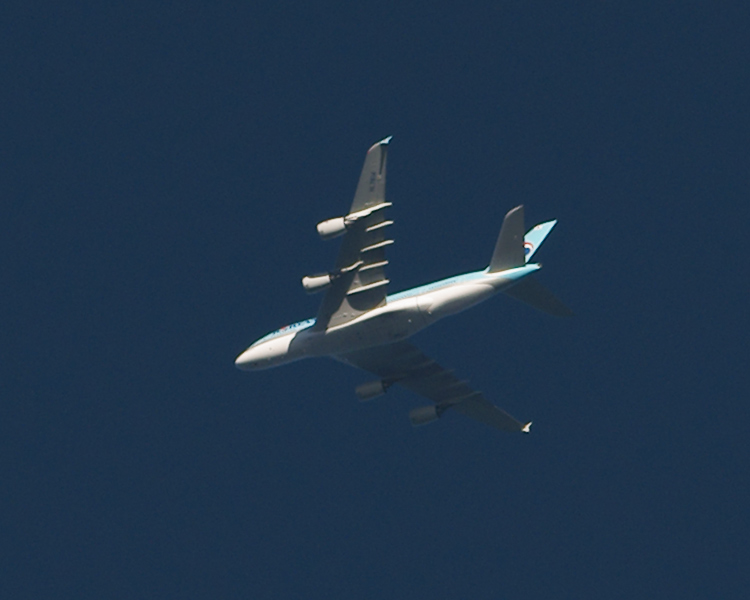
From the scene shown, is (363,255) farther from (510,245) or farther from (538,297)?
(538,297)

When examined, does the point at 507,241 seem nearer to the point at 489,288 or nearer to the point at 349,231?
the point at 489,288

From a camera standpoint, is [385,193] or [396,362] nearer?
[385,193]

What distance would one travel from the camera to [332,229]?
7056 centimetres

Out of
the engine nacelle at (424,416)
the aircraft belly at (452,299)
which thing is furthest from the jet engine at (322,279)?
the engine nacelle at (424,416)

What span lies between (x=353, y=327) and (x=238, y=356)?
738 cm

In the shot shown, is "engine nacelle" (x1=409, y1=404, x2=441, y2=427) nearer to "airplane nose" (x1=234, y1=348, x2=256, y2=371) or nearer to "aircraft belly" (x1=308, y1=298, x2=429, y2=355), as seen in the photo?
"aircraft belly" (x1=308, y1=298, x2=429, y2=355)

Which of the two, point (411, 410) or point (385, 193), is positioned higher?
point (385, 193)

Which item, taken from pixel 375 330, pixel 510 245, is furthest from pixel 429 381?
pixel 510 245

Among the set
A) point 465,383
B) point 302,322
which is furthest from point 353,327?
point 465,383

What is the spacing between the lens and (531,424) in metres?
80.2

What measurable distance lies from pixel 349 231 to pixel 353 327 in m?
5.40

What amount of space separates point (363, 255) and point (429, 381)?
34.9 feet

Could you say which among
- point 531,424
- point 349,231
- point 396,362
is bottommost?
point 531,424

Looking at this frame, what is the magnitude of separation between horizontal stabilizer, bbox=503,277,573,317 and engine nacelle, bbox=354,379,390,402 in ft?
32.8
